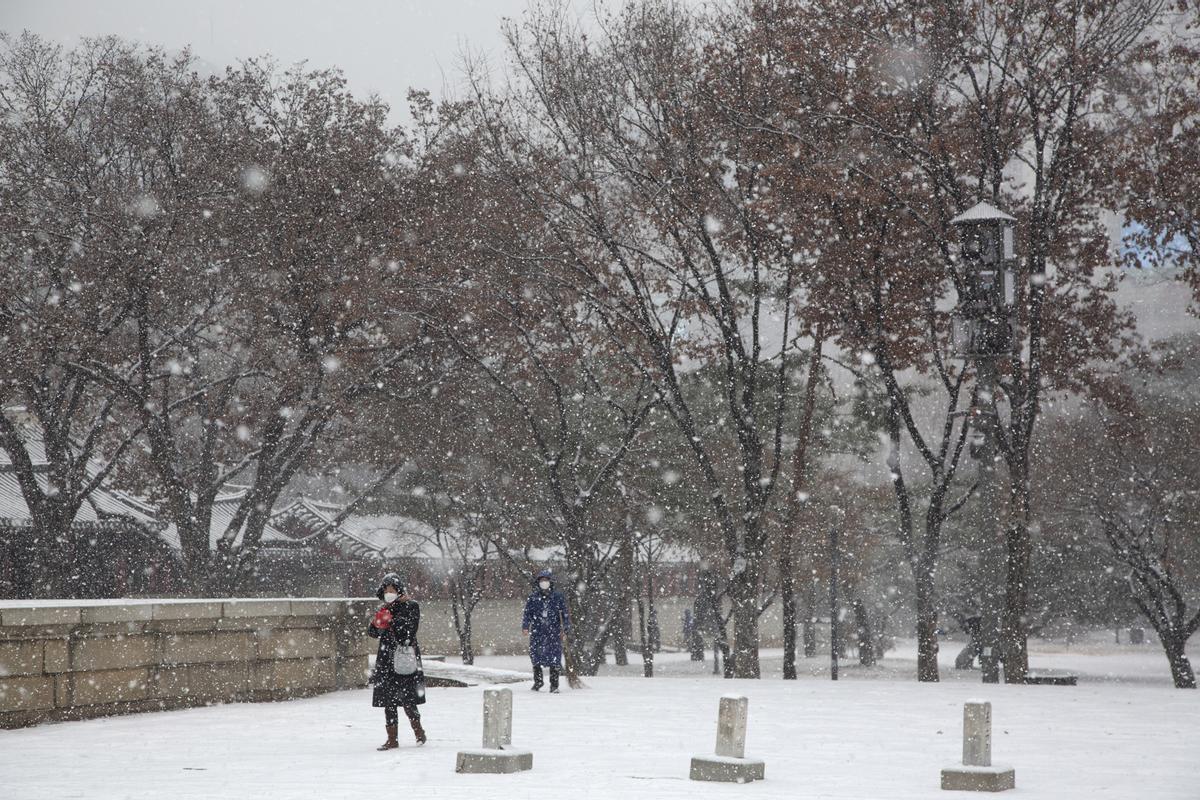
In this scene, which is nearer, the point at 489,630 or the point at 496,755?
the point at 496,755

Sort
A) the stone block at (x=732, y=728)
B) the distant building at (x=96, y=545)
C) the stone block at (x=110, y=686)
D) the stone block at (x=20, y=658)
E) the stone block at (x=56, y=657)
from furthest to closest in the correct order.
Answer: the distant building at (x=96, y=545), the stone block at (x=110, y=686), the stone block at (x=56, y=657), the stone block at (x=20, y=658), the stone block at (x=732, y=728)

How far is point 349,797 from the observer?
27.0 ft

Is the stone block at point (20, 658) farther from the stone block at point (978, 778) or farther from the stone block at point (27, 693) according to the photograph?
the stone block at point (978, 778)

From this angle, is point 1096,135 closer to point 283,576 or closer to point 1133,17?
point 1133,17

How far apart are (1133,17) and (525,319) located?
11758mm

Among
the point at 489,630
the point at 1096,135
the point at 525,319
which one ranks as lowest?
the point at 489,630

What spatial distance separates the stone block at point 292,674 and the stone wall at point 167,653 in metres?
0.01

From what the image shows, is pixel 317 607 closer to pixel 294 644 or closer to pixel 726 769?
pixel 294 644

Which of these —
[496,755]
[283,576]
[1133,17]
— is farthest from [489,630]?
[496,755]

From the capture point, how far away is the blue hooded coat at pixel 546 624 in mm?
17500

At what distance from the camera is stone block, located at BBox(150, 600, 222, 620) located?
14109 millimetres

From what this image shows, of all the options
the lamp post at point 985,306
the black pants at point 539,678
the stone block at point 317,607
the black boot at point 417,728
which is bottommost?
the black pants at point 539,678

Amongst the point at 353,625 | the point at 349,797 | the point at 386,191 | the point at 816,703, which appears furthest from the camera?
the point at 386,191

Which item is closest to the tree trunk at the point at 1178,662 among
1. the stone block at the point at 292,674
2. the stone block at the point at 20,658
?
the stone block at the point at 292,674
